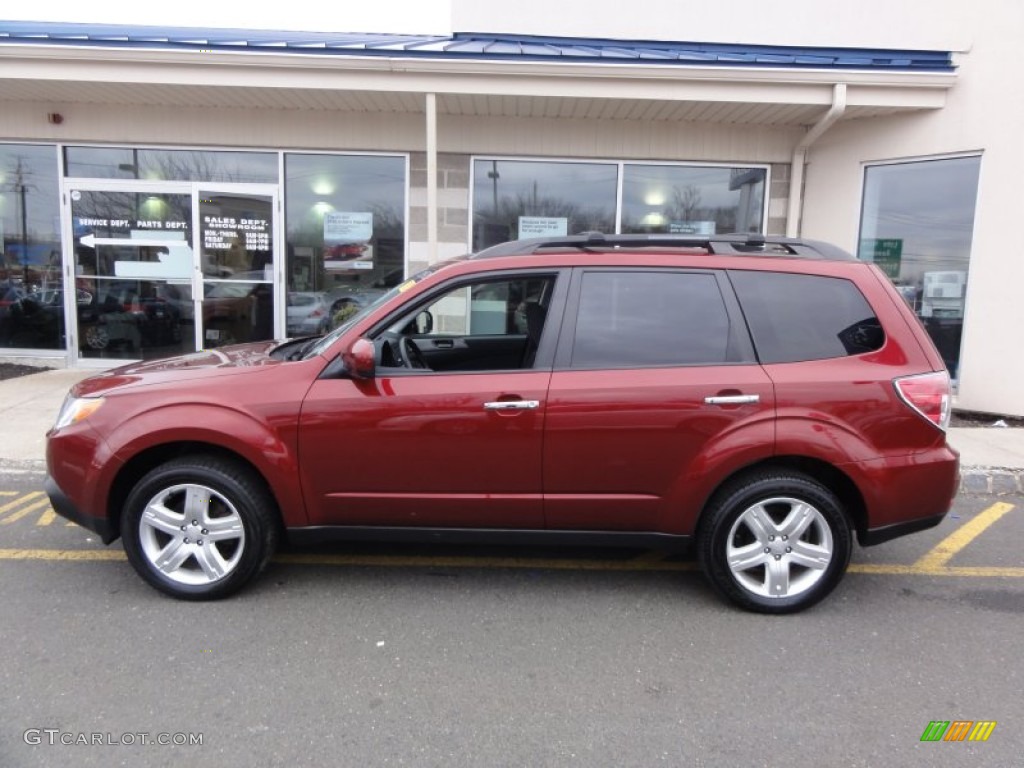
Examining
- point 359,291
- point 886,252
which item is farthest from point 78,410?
point 886,252

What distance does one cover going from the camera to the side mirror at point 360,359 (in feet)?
10.4

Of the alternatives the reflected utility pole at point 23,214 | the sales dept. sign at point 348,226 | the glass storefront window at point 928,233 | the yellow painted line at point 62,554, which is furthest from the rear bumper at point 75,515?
the glass storefront window at point 928,233

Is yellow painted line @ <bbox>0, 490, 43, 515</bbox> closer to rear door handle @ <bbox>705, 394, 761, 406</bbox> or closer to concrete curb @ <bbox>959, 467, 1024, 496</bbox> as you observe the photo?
rear door handle @ <bbox>705, 394, 761, 406</bbox>

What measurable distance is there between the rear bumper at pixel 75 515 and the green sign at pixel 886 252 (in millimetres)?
8076

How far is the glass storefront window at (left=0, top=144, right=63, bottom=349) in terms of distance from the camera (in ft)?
28.9

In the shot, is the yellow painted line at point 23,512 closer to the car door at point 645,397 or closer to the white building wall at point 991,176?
the car door at point 645,397

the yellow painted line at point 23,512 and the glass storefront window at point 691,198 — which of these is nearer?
the yellow painted line at point 23,512

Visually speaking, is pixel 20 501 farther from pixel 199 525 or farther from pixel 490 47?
pixel 490 47

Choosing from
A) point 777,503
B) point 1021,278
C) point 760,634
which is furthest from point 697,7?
point 760,634

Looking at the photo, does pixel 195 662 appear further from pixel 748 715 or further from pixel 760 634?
pixel 760 634

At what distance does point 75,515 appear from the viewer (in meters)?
3.37

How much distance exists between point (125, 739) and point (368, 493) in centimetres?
133

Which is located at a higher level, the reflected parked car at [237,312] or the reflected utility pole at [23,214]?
the reflected utility pole at [23,214]

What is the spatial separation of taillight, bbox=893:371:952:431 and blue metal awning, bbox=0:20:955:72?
16.4 ft
